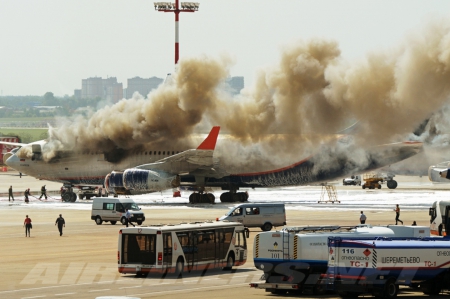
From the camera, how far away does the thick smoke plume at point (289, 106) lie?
5988cm

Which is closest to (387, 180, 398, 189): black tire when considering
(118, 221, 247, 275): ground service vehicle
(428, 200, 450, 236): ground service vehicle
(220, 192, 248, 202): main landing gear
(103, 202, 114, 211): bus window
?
(220, 192, 248, 202): main landing gear

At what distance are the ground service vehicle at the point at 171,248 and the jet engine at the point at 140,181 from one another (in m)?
37.7

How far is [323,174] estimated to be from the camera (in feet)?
245

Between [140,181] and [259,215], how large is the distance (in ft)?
69.1

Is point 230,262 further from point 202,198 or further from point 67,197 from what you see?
point 67,197

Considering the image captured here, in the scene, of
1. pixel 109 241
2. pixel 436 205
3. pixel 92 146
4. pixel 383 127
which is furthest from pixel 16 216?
pixel 436 205

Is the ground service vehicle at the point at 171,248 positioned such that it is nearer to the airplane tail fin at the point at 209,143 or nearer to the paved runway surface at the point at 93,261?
the paved runway surface at the point at 93,261

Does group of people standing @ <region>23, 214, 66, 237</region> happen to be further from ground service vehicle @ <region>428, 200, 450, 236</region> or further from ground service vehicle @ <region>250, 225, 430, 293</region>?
ground service vehicle @ <region>250, 225, 430, 293</region>

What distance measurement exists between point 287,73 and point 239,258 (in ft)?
119

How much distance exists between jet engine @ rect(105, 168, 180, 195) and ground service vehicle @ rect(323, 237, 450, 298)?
45.1 metres

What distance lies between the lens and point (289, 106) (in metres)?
70.6

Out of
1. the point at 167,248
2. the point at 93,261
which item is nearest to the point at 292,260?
the point at 167,248

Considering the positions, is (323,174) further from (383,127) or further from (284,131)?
(383,127)

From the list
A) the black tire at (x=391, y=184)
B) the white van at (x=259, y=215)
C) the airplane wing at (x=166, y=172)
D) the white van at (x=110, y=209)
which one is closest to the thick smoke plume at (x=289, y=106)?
the airplane wing at (x=166, y=172)
